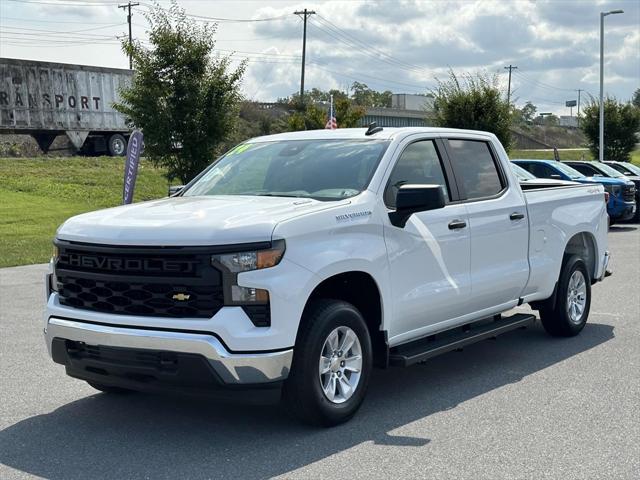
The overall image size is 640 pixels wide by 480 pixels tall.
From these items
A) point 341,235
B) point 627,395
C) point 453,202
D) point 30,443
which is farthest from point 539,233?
point 30,443

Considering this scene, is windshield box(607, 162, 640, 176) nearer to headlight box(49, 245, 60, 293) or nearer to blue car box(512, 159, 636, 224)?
blue car box(512, 159, 636, 224)

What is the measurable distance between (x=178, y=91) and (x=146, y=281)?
15.3 m

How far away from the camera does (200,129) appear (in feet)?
66.3

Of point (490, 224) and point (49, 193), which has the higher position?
point (490, 224)

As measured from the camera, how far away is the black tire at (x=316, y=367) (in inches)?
211

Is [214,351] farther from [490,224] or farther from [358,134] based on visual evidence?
[490,224]

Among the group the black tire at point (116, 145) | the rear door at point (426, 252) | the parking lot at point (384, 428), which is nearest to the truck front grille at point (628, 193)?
the parking lot at point (384, 428)

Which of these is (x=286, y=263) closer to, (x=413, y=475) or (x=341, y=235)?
(x=341, y=235)

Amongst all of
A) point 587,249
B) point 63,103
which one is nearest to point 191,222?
point 587,249

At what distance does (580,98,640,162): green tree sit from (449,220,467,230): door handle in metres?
37.1

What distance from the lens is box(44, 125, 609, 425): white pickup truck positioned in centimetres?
516

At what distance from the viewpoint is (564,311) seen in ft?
27.6

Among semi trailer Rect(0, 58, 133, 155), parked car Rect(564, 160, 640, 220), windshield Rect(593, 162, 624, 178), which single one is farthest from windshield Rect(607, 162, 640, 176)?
semi trailer Rect(0, 58, 133, 155)

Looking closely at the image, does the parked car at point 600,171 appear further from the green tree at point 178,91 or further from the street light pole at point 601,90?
the street light pole at point 601,90
